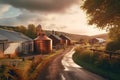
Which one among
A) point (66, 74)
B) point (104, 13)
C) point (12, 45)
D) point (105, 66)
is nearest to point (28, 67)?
point (66, 74)

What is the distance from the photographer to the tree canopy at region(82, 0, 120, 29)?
85.4 ft

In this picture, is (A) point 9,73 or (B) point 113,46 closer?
(A) point 9,73

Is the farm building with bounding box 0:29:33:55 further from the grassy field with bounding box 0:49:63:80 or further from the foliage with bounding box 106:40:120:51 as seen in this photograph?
the foliage with bounding box 106:40:120:51

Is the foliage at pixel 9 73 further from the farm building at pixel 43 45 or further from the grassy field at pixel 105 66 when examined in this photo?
the farm building at pixel 43 45

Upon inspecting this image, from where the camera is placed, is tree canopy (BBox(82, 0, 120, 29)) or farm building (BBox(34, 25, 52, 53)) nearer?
tree canopy (BBox(82, 0, 120, 29))

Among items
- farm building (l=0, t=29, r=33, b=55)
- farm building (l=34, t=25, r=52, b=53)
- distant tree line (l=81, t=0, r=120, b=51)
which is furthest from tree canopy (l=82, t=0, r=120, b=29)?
farm building (l=34, t=25, r=52, b=53)

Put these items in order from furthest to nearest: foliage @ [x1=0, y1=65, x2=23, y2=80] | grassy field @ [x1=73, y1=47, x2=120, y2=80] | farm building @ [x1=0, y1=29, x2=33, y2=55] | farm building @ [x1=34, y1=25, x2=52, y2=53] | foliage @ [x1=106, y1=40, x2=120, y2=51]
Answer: farm building @ [x1=34, y1=25, x2=52, y2=53], farm building @ [x1=0, y1=29, x2=33, y2=55], foliage @ [x1=106, y1=40, x2=120, y2=51], grassy field @ [x1=73, y1=47, x2=120, y2=80], foliage @ [x1=0, y1=65, x2=23, y2=80]

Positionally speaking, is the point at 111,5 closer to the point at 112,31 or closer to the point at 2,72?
the point at 112,31

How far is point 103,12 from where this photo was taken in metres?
28.7

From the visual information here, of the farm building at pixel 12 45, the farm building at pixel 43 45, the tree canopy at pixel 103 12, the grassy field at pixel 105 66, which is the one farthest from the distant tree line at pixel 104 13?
the farm building at pixel 43 45

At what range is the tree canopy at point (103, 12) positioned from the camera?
26.0 m

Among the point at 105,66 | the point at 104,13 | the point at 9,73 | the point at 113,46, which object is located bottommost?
the point at 105,66

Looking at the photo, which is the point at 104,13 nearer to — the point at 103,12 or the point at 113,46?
the point at 103,12

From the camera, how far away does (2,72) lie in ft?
52.3
